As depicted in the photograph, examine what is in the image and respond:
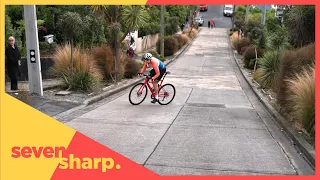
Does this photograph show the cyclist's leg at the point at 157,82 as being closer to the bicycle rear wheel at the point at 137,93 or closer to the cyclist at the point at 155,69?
the cyclist at the point at 155,69

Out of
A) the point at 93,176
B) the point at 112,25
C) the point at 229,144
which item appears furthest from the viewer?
the point at 112,25

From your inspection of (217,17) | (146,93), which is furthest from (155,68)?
(217,17)

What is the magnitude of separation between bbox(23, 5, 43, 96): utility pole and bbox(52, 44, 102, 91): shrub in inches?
59.1

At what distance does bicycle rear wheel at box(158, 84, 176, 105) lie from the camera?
12.1m

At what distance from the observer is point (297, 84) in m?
8.16

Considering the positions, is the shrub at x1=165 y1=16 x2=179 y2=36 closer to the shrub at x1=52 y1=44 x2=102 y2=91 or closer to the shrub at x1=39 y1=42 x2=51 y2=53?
the shrub at x1=39 y1=42 x2=51 y2=53

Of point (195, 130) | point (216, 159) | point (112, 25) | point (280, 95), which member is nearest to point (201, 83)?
point (112, 25)

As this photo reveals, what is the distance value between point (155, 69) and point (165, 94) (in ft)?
3.56

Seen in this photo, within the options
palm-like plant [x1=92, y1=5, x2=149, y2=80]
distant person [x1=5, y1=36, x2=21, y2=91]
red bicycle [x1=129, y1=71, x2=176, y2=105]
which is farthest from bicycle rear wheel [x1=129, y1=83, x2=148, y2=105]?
palm-like plant [x1=92, y1=5, x2=149, y2=80]

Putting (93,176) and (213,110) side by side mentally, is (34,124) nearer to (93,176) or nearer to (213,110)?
(93,176)

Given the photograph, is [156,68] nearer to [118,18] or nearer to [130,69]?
[118,18]

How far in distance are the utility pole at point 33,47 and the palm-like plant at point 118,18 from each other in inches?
201

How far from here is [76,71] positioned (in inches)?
531

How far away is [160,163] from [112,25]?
1125 cm
